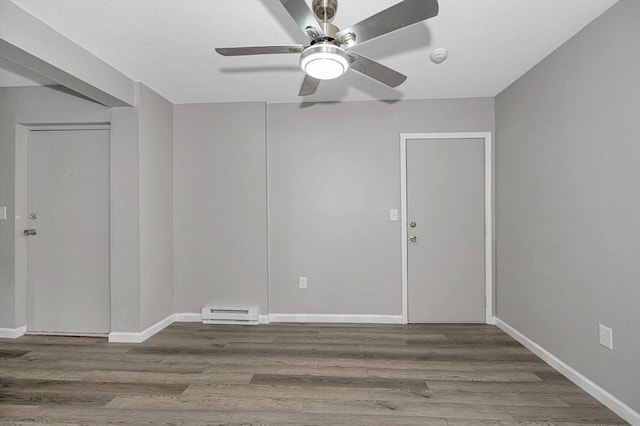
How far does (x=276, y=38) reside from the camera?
2385 millimetres

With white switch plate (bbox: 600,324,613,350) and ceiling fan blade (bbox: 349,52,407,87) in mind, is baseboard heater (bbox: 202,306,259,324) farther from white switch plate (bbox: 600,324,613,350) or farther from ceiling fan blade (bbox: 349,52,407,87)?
white switch plate (bbox: 600,324,613,350)

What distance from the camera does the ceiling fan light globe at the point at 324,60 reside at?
5.04ft

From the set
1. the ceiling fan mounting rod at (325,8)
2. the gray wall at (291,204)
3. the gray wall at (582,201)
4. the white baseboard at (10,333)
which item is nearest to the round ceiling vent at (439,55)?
the gray wall at (582,201)

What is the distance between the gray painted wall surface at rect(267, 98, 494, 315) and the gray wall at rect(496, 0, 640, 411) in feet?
3.33

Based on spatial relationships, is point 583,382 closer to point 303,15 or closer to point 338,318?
point 338,318

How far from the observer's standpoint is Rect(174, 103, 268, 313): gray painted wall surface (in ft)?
12.3

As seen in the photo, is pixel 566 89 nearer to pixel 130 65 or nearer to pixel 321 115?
pixel 321 115

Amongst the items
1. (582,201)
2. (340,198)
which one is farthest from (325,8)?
(340,198)

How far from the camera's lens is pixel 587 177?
7.43 feet

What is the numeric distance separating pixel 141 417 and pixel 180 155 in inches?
104

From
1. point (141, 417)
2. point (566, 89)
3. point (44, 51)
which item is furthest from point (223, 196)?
point (566, 89)

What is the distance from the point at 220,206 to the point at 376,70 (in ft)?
8.25

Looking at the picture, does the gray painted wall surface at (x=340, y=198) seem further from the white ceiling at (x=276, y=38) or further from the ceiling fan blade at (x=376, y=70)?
the ceiling fan blade at (x=376, y=70)

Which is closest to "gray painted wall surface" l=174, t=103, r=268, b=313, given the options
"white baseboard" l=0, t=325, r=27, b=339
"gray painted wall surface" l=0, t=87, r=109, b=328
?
"gray painted wall surface" l=0, t=87, r=109, b=328
